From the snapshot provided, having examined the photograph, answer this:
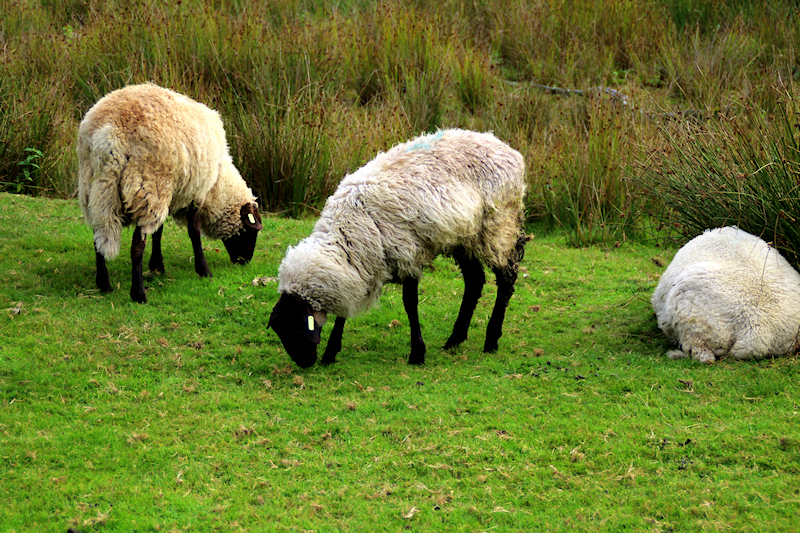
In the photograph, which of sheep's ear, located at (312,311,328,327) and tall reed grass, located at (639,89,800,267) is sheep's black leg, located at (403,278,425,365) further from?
tall reed grass, located at (639,89,800,267)

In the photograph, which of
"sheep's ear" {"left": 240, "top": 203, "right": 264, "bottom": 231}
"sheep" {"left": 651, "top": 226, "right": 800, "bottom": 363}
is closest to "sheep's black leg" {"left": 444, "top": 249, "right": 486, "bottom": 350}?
"sheep" {"left": 651, "top": 226, "right": 800, "bottom": 363}

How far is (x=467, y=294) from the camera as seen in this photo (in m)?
6.55

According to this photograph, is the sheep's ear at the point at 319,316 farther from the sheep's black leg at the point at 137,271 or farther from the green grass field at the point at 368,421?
the sheep's black leg at the point at 137,271

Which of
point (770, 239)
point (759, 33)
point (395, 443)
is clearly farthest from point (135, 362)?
point (759, 33)

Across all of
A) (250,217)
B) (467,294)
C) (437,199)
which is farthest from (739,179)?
(250,217)

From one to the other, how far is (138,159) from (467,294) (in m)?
3.26

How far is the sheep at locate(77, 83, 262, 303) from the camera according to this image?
21.6ft

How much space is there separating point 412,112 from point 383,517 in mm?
9671

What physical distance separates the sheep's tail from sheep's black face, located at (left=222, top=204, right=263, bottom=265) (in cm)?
171

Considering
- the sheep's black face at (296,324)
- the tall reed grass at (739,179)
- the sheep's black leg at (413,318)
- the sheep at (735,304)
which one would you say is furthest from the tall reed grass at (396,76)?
the sheep's black face at (296,324)

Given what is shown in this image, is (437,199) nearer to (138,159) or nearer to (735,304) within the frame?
(735,304)

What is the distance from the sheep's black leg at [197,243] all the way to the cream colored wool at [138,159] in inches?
13.4

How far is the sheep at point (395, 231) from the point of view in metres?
5.67

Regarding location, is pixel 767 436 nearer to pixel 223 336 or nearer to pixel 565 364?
pixel 565 364
